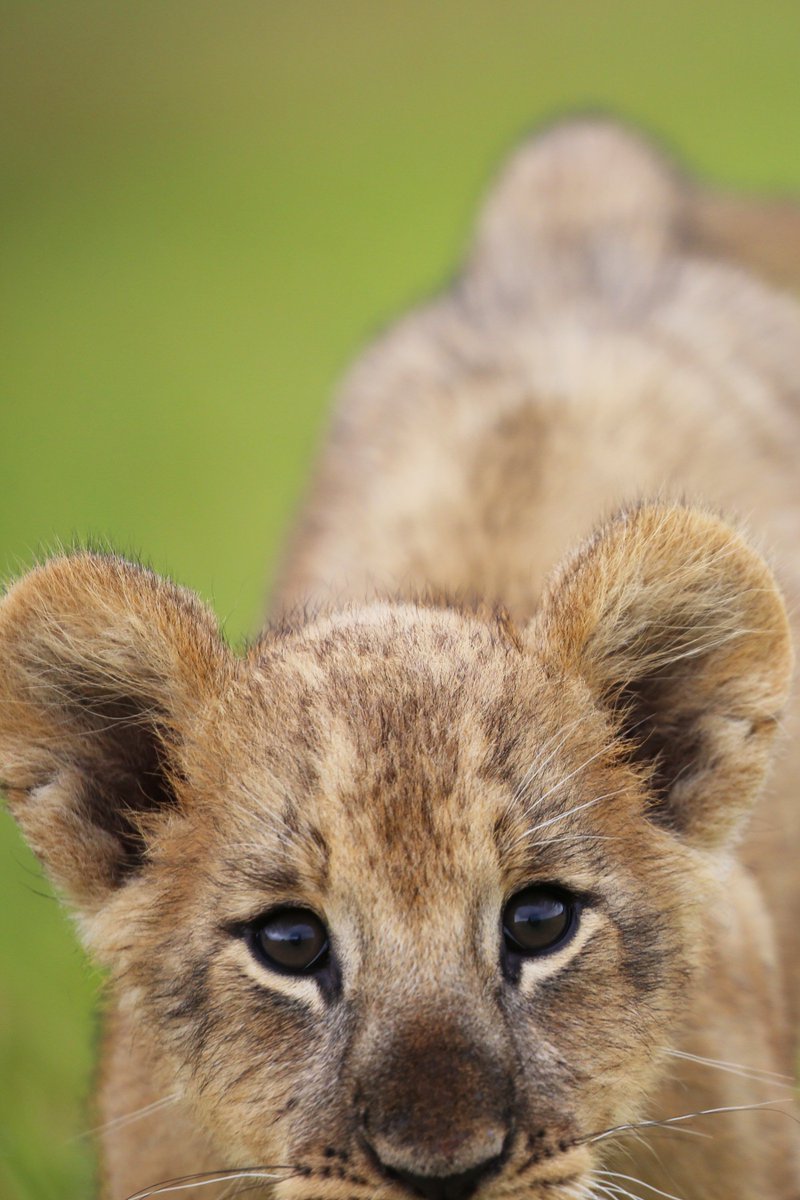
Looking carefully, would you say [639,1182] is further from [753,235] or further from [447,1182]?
[753,235]

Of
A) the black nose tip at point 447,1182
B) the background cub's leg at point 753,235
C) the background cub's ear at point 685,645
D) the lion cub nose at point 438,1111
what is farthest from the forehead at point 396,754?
the background cub's leg at point 753,235

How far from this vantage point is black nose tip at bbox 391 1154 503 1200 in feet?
10.2

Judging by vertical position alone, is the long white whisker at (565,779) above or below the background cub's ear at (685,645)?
below

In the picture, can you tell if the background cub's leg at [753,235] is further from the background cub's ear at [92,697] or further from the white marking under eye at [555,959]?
the white marking under eye at [555,959]

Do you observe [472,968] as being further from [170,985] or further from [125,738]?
[125,738]

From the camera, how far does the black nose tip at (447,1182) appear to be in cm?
310

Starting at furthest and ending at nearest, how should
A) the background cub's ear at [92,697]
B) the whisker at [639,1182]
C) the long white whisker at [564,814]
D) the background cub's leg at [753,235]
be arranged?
1. the background cub's leg at [753,235]
2. the background cub's ear at [92,697]
3. the whisker at [639,1182]
4. the long white whisker at [564,814]

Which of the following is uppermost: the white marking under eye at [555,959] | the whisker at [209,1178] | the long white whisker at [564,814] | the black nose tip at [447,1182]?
the long white whisker at [564,814]

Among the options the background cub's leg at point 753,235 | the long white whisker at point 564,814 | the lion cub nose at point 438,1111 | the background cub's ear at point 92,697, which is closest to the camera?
the lion cub nose at point 438,1111

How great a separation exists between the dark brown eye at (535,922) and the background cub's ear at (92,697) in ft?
2.73

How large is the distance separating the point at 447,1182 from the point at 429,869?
579mm

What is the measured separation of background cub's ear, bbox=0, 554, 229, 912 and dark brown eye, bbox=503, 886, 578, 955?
833mm

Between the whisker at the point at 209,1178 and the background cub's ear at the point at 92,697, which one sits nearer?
the whisker at the point at 209,1178

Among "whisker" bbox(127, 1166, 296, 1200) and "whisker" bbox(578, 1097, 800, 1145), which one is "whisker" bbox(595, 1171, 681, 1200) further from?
"whisker" bbox(127, 1166, 296, 1200)
